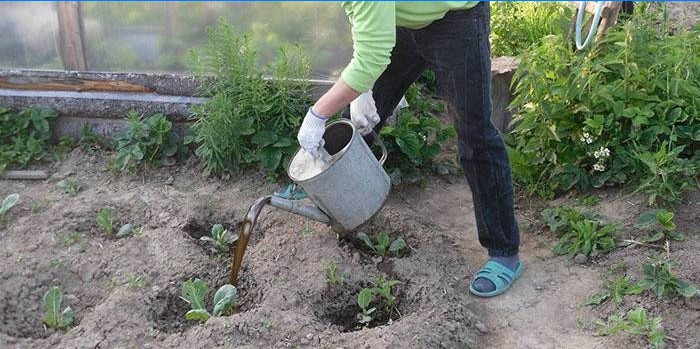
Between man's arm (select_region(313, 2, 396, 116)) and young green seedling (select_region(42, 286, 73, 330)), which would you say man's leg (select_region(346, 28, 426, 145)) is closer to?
man's arm (select_region(313, 2, 396, 116))

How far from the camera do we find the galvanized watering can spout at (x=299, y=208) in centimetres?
283

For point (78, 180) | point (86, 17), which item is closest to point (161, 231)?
point (78, 180)

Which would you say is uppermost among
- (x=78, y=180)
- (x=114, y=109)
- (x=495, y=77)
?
(x=495, y=77)

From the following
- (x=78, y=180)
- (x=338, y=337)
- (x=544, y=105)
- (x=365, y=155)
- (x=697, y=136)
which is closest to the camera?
(x=338, y=337)

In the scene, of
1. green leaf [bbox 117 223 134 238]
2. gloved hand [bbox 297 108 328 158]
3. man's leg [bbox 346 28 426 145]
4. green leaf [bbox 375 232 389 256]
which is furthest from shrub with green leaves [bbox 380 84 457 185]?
green leaf [bbox 117 223 134 238]

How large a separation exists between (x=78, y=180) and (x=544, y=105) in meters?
2.17

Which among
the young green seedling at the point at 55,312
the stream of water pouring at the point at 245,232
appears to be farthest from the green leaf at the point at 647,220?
the young green seedling at the point at 55,312

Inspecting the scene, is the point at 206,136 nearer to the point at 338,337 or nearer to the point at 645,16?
the point at 338,337

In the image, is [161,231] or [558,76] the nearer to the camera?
[161,231]

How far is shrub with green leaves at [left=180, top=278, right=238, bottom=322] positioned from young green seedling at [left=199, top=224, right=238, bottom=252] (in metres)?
0.35

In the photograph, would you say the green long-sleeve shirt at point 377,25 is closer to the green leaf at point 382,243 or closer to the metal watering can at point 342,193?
the metal watering can at point 342,193

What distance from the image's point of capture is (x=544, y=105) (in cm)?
339

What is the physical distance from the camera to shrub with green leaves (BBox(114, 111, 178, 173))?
3.69 m

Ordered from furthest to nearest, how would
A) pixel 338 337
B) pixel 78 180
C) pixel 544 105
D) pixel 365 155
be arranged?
pixel 78 180 < pixel 544 105 < pixel 365 155 < pixel 338 337
